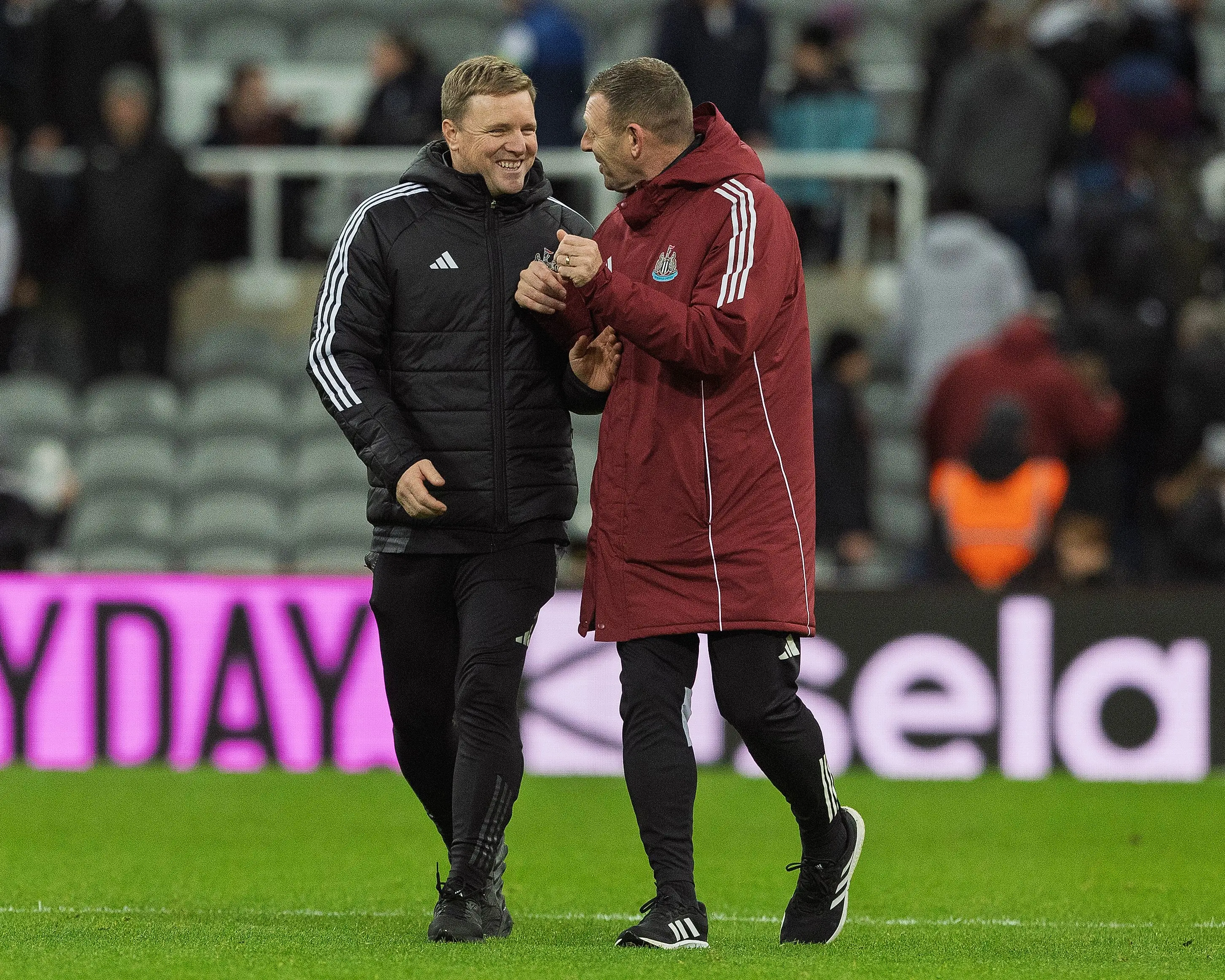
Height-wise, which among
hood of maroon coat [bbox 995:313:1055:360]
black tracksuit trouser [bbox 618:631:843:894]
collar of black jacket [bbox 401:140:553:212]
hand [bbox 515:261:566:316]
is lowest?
black tracksuit trouser [bbox 618:631:843:894]

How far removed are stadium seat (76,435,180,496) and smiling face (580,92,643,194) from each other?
7.95 meters

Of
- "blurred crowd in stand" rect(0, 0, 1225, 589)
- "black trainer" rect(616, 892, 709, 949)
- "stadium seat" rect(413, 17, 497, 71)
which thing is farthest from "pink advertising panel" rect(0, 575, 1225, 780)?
"stadium seat" rect(413, 17, 497, 71)

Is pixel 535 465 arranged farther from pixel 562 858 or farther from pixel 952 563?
pixel 952 563

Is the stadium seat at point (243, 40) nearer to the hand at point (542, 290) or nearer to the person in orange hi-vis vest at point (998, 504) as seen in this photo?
the person in orange hi-vis vest at point (998, 504)

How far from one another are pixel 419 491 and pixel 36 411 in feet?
27.9

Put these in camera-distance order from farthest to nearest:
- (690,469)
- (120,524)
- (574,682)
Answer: (120,524), (574,682), (690,469)

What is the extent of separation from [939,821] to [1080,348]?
4805 mm

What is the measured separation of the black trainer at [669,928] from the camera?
5.42 metres

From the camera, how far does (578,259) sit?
17.7 feet

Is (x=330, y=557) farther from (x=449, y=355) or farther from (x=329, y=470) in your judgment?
(x=449, y=355)

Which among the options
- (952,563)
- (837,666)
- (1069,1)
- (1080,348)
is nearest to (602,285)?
(837,666)

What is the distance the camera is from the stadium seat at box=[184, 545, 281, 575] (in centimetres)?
1255

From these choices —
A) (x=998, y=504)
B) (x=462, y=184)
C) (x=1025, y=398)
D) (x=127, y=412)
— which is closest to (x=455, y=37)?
(x=127, y=412)

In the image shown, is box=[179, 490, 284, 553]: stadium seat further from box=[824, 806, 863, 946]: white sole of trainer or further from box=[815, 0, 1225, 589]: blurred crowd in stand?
box=[824, 806, 863, 946]: white sole of trainer
